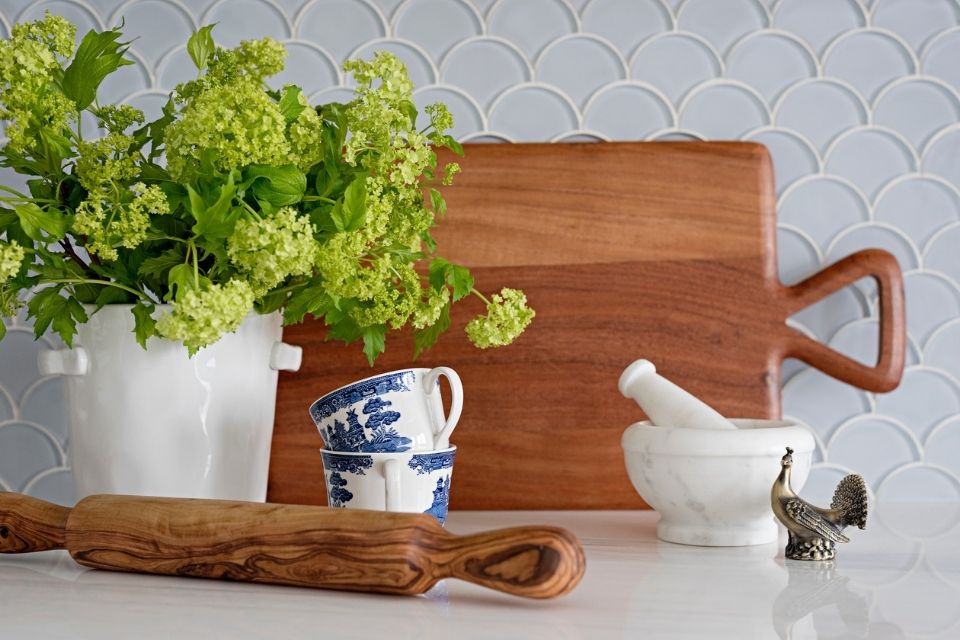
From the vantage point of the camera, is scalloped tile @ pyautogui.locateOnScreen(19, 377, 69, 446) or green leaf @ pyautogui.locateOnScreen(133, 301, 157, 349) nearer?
green leaf @ pyautogui.locateOnScreen(133, 301, 157, 349)

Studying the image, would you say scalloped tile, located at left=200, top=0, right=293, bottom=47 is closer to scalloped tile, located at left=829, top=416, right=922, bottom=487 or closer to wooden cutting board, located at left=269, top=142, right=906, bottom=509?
wooden cutting board, located at left=269, top=142, right=906, bottom=509

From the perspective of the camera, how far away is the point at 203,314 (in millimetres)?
668

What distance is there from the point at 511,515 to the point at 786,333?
0.37 meters

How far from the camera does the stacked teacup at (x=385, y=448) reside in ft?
2.56

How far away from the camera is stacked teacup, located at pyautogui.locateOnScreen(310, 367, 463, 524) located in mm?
779

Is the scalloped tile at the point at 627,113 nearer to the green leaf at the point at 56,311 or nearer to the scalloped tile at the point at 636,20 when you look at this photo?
the scalloped tile at the point at 636,20

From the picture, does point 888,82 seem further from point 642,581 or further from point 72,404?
point 72,404

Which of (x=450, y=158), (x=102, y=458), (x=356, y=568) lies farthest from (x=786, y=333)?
(x=102, y=458)

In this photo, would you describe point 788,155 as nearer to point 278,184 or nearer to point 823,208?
point 823,208

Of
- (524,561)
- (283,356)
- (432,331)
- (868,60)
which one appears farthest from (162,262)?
(868,60)

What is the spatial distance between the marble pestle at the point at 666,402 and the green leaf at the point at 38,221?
0.51 m

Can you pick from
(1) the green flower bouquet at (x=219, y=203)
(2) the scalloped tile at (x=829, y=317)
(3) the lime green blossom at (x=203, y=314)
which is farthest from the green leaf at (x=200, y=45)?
(2) the scalloped tile at (x=829, y=317)

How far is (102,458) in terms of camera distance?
0.82 meters

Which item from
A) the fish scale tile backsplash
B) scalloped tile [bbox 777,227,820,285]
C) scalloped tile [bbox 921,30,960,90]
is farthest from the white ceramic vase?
scalloped tile [bbox 921,30,960,90]
